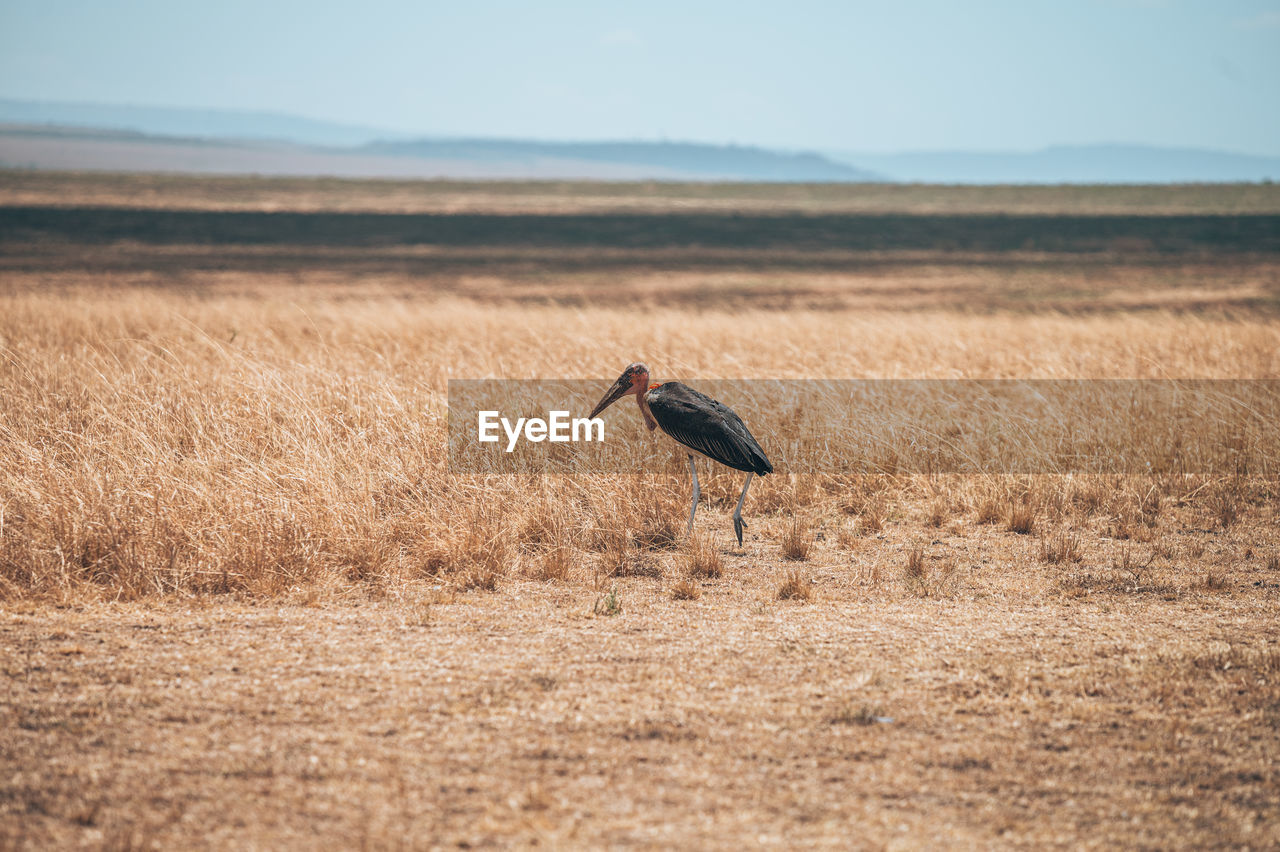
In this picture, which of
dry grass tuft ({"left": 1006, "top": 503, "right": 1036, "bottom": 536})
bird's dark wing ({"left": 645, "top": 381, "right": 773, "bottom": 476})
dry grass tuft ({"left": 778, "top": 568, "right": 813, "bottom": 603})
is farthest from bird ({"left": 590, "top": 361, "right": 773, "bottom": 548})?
dry grass tuft ({"left": 1006, "top": 503, "right": 1036, "bottom": 536})

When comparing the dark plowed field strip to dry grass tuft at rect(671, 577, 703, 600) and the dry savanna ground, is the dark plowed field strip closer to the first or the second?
the dry savanna ground

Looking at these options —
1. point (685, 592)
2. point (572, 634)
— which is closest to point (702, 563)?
point (685, 592)

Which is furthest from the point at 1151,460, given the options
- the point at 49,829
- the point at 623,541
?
the point at 49,829

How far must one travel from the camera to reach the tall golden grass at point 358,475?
238 inches

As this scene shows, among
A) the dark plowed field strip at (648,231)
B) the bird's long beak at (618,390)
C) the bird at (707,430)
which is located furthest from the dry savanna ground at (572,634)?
the dark plowed field strip at (648,231)

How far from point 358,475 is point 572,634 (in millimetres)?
2930

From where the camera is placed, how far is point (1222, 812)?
11.4ft

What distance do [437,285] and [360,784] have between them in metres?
26.2

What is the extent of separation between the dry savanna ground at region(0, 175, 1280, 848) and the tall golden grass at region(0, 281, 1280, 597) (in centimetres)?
4

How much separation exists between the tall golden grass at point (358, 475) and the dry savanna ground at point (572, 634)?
4 centimetres

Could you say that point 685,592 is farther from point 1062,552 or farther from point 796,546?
point 1062,552

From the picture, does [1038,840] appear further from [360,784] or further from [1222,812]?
[360,784]

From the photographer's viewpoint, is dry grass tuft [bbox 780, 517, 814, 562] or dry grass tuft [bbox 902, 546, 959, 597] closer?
dry grass tuft [bbox 902, 546, 959, 597]

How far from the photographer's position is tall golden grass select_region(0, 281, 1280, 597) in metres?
6.05
